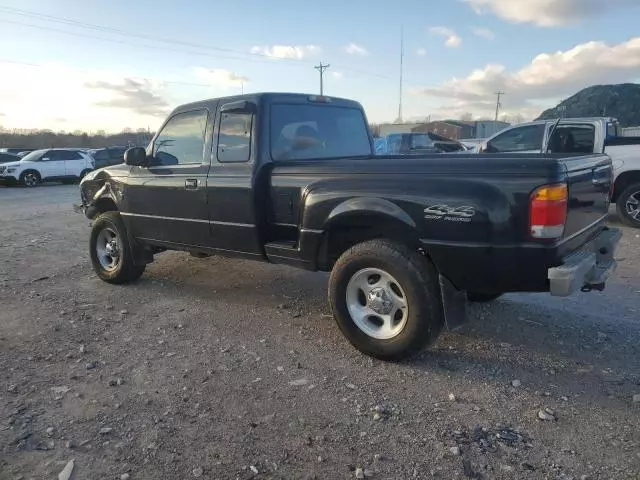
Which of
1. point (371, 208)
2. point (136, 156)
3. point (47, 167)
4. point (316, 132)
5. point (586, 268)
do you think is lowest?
point (47, 167)

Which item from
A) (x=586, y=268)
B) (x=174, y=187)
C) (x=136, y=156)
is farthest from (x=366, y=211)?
(x=136, y=156)

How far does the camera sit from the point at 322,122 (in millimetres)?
5199

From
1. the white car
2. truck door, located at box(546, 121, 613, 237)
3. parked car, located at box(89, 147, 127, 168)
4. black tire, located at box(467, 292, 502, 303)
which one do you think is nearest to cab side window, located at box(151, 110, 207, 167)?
black tire, located at box(467, 292, 502, 303)

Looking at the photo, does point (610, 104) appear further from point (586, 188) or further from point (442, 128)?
point (586, 188)

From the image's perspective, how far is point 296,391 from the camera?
3.47 meters

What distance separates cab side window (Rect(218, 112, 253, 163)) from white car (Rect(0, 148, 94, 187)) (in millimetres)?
20165

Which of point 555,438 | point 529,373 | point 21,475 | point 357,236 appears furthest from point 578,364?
point 21,475

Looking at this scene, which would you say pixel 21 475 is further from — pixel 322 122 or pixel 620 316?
pixel 620 316

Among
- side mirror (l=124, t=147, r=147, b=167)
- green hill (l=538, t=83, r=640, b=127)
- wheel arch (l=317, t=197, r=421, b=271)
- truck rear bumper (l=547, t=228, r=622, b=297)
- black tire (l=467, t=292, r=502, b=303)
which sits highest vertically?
green hill (l=538, t=83, r=640, b=127)

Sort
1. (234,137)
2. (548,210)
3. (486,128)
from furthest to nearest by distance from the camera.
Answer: (486,128) → (234,137) → (548,210)

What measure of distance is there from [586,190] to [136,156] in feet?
13.5

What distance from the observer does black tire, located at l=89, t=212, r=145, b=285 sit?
5828 millimetres

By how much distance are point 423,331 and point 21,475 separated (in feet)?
8.11

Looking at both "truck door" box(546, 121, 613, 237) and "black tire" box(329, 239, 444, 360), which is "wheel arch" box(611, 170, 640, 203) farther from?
"black tire" box(329, 239, 444, 360)
